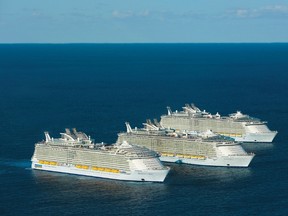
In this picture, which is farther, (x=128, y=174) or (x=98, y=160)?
(x=98, y=160)

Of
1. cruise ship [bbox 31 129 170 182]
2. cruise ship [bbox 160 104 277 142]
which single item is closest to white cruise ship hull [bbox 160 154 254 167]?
cruise ship [bbox 31 129 170 182]

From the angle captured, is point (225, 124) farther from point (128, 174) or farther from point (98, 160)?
point (128, 174)

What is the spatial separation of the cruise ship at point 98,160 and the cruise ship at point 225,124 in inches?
1746

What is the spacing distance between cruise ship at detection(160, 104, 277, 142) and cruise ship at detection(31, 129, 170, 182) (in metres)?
44.3

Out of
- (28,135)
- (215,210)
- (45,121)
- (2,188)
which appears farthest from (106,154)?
(45,121)

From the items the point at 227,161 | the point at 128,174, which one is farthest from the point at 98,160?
the point at 227,161

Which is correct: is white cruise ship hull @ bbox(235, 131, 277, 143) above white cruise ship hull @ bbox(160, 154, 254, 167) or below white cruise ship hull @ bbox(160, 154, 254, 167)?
above

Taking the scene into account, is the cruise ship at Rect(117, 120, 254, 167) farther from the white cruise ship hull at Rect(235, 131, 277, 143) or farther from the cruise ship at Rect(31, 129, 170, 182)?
the white cruise ship hull at Rect(235, 131, 277, 143)

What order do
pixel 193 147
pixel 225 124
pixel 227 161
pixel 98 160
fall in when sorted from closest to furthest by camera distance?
pixel 98 160
pixel 227 161
pixel 193 147
pixel 225 124

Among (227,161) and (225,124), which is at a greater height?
(225,124)

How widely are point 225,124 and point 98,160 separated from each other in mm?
51534

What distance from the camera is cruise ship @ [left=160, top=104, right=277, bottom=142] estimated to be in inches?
6324

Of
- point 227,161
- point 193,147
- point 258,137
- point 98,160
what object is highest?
point 258,137

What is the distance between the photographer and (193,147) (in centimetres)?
13625
